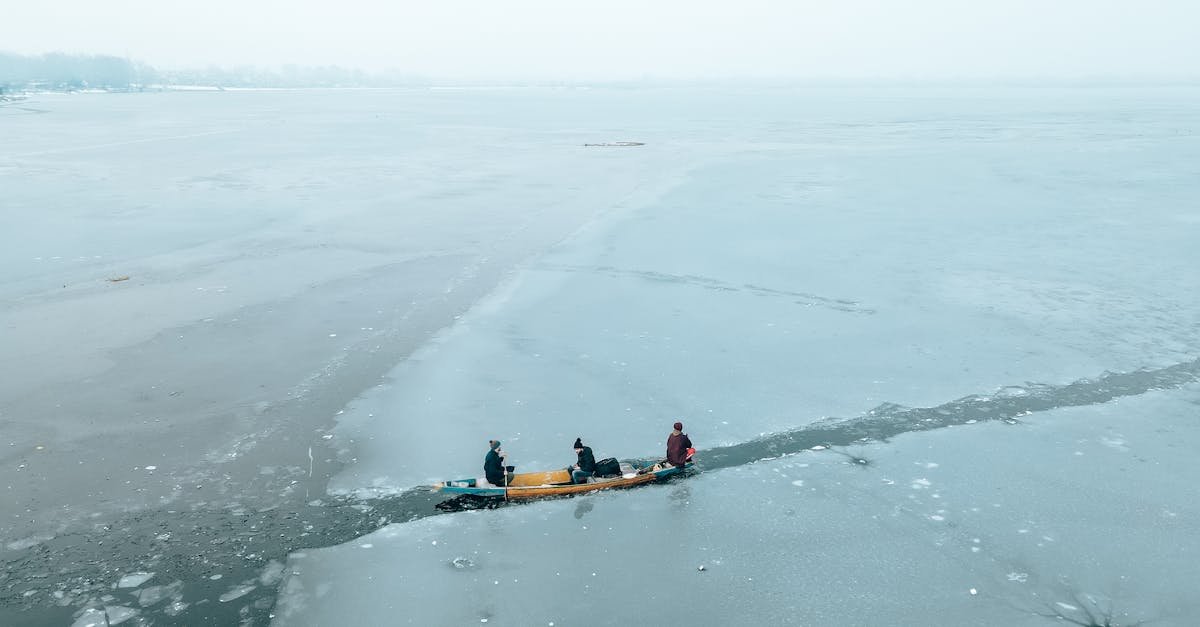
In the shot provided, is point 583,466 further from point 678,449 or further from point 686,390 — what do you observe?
point 686,390

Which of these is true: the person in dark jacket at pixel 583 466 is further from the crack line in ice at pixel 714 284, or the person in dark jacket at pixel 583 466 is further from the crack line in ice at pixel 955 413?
the crack line in ice at pixel 714 284

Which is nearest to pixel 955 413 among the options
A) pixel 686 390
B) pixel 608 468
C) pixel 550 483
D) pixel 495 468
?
pixel 686 390

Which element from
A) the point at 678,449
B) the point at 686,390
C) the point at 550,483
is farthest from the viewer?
the point at 686,390

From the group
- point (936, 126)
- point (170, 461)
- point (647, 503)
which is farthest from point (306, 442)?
point (936, 126)

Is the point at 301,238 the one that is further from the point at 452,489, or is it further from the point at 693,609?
the point at 693,609

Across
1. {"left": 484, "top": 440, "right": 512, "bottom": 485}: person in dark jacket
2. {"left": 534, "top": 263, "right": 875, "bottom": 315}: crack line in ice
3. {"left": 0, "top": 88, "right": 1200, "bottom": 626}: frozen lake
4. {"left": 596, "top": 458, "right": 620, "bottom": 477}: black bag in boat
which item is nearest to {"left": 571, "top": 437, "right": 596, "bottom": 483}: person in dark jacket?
{"left": 596, "top": 458, "right": 620, "bottom": 477}: black bag in boat
